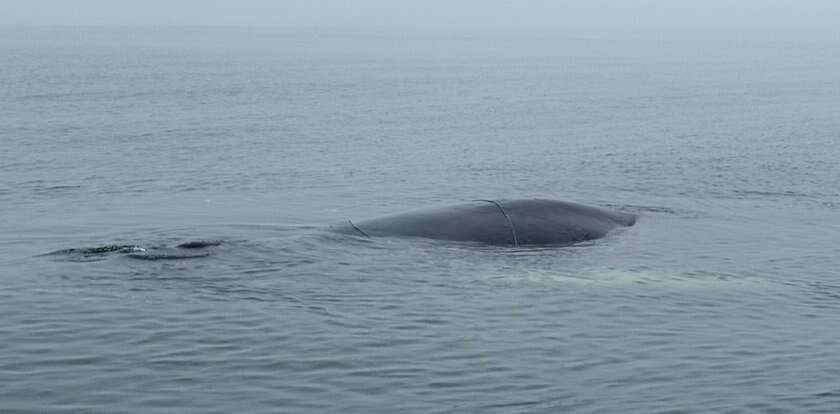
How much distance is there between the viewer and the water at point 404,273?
1555 centimetres

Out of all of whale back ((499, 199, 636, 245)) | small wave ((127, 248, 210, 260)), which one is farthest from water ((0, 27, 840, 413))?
whale back ((499, 199, 636, 245))

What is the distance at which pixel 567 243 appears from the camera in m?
23.9

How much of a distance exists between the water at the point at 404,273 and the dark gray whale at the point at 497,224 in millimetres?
530

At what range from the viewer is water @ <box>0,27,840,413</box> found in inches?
612

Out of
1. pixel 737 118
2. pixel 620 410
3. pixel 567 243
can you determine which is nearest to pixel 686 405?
pixel 620 410

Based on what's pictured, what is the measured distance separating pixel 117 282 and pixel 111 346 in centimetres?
327

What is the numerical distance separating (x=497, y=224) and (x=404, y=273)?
10.6ft

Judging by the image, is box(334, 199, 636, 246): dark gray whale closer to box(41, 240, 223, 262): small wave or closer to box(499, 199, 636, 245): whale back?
box(499, 199, 636, 245): whale back

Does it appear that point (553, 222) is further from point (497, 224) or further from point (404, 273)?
point (404, 273)

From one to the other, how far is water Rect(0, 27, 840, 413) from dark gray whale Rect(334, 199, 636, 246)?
530 millimetres

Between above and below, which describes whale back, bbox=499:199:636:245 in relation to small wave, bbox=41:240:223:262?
above

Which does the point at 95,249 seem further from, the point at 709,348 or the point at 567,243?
the point at 709,348

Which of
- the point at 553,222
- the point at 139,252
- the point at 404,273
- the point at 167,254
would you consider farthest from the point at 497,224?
the point at 139,252

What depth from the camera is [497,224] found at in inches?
940
